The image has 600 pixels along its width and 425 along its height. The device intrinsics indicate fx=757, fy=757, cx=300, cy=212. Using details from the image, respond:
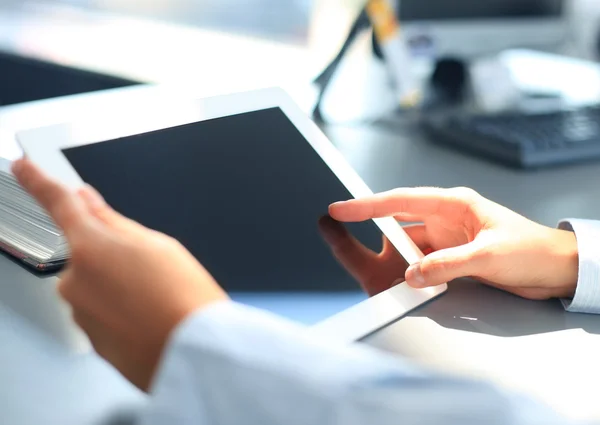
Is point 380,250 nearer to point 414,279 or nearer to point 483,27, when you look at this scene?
point 414,279

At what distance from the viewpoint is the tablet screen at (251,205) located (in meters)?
0.58

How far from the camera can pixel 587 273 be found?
645mm

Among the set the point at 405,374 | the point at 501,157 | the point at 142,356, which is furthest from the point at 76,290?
the point at 501,157

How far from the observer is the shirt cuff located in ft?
2.08

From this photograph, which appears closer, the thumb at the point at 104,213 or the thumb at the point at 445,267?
the thumb at the point at 104,213

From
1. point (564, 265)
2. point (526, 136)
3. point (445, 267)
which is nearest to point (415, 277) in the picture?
point (445, 267)

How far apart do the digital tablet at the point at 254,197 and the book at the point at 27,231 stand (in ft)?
0.28

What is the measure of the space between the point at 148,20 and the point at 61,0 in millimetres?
332

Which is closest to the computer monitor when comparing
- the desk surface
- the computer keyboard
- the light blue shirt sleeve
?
the computer keyboard

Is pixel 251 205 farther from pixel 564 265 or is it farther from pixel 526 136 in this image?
pixel 526 136

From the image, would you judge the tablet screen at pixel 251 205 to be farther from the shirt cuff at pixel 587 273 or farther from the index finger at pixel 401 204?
the shirt cuff at pixel 587 273

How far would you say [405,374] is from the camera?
0.39 metres

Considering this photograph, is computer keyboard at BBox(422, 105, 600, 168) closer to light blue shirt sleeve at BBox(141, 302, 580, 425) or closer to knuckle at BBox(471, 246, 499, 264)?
knuckle at BBox(471, 246, 499, 264)

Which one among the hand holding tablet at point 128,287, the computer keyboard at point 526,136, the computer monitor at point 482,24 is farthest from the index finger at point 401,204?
the computer monitor at point 482,24
